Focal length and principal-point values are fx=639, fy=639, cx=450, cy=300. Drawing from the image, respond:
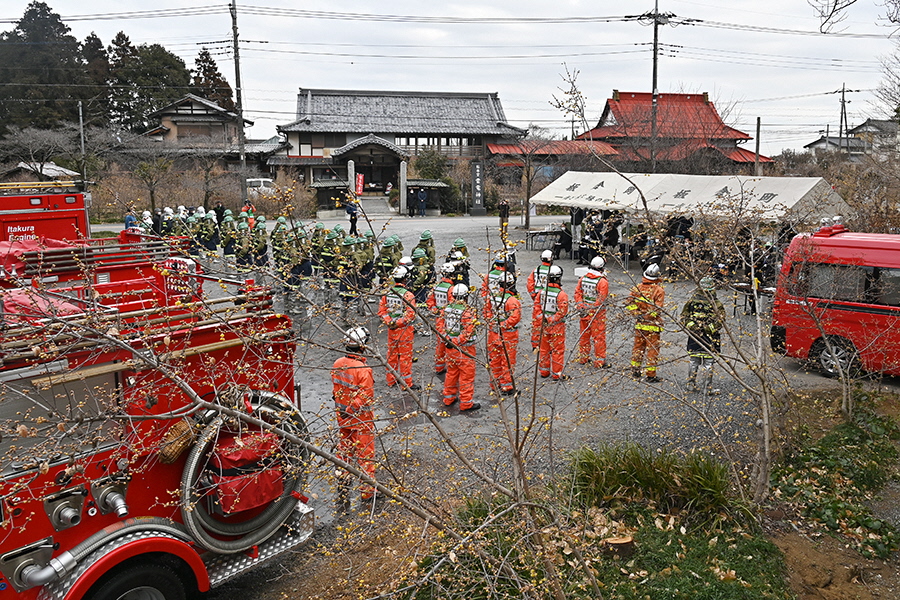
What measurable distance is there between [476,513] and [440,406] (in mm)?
4350

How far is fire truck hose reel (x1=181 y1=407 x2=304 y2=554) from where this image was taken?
4.68 m

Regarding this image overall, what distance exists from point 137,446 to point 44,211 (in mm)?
6690

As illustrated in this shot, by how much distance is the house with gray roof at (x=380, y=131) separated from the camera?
3939 cm

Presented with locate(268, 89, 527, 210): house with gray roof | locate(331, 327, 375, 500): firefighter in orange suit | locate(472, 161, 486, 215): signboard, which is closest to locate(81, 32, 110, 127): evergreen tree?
locate(268, 89, 527, 210): house with gray roof

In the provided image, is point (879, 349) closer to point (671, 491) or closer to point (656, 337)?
point (656, 337)

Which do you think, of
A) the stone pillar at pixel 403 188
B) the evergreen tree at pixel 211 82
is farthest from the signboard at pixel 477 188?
the evergreen tree at pixel 211 82

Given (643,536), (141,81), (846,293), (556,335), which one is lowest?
(643,536)

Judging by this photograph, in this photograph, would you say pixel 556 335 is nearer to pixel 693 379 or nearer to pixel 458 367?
pixel 458 367

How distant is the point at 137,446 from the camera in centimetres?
440

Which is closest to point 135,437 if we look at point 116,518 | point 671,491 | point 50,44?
point 116,518

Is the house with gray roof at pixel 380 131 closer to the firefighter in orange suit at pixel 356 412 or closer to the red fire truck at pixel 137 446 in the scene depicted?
the firefighter in orange suit at pixel 356 412

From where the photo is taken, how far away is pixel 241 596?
17.9 feet

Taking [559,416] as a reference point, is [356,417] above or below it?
A: above

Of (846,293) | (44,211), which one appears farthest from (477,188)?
(44,211)
